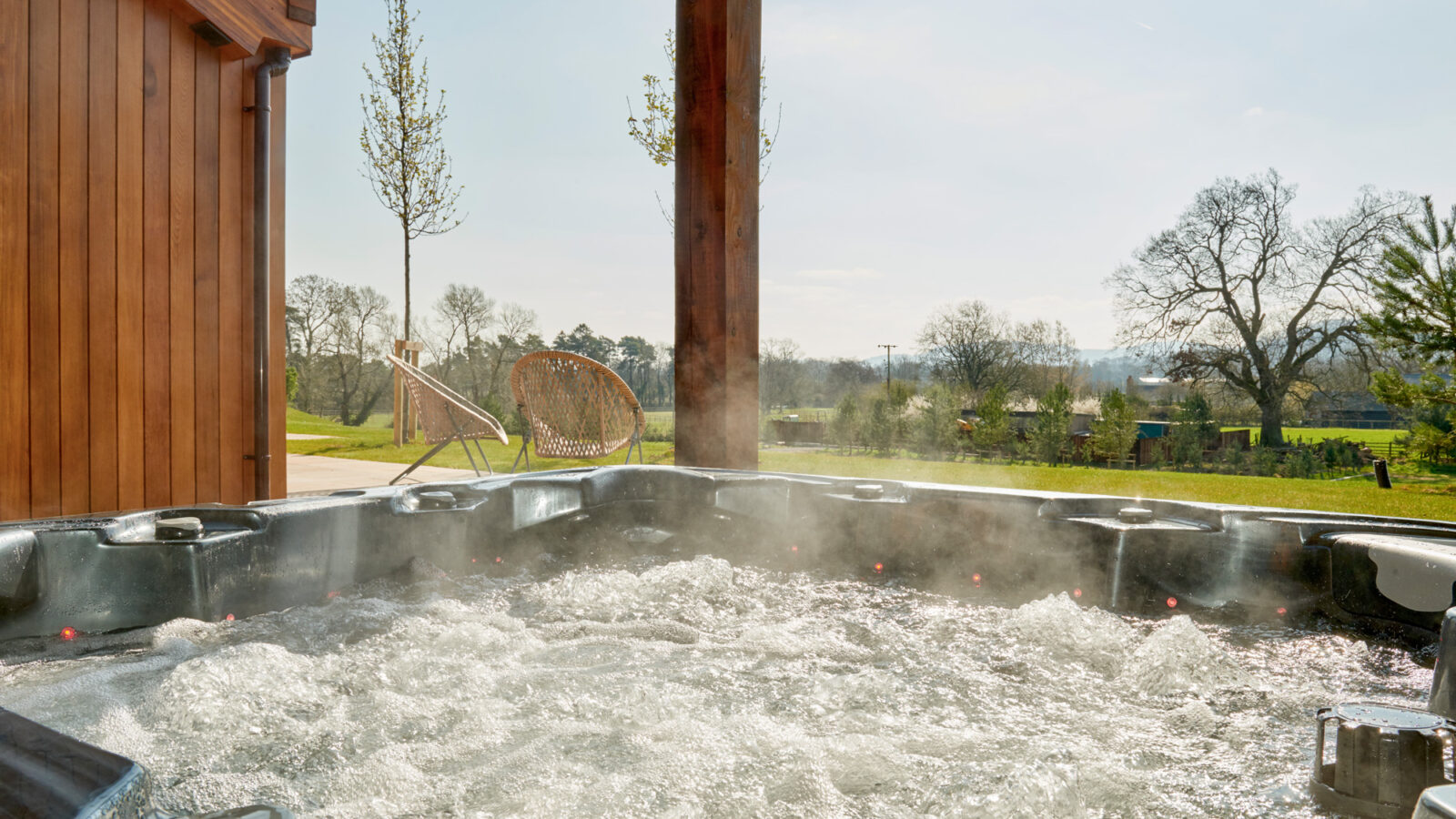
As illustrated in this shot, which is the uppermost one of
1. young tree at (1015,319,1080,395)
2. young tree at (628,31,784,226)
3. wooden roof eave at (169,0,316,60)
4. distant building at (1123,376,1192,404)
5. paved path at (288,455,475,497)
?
young tree at (628,31,784,226)

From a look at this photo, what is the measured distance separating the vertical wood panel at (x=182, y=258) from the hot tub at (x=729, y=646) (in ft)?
2.96

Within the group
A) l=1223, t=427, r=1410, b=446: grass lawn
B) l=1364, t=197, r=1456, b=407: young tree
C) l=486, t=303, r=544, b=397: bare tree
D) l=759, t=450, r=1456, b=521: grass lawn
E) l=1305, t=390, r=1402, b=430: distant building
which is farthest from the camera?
l=486, t=303, r=544, b=397: bare tree

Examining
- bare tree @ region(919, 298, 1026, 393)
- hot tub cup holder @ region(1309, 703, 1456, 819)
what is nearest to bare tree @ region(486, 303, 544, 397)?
bare tree @ region(919, 298, 1026, 393)

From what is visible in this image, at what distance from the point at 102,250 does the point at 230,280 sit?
1.19 ft

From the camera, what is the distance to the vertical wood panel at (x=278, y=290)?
245cm

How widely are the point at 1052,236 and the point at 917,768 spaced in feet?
37.9

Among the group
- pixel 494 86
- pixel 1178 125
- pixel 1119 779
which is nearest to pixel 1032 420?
pixel 1178 125

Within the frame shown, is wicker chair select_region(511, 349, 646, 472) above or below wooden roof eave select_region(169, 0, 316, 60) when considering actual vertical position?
below

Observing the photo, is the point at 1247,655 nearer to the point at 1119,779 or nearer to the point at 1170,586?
the point at 1170,586

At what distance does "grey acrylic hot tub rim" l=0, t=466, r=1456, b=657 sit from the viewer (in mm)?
1270

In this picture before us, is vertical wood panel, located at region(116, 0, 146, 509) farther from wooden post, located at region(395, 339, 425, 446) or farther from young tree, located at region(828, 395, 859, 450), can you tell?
young tree, located at region(828, 395, 859, 450)

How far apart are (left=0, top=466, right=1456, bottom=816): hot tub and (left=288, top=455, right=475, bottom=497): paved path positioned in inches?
122

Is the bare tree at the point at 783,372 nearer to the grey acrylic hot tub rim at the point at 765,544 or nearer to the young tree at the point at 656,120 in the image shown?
the young tree at the point at 656,120

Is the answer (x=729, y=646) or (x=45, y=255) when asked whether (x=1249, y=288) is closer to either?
(x=729, y=646)
